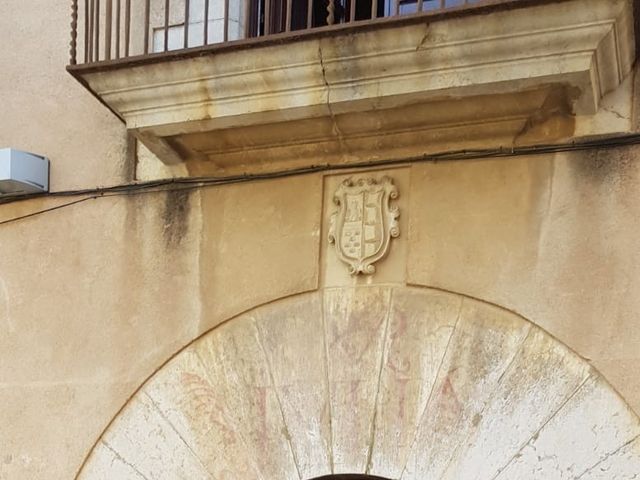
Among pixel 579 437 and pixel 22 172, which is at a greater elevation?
pixel 22 172

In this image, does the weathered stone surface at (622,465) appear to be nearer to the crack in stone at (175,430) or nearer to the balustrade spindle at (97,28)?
the crack in stone at (175,430)

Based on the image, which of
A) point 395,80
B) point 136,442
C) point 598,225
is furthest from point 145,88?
point 598,225

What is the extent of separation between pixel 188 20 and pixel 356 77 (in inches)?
38.2

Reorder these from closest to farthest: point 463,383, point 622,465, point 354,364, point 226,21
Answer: point 622,465 < point 463,383 < point 354,364 < point 226,21

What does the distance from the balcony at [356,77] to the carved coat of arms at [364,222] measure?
0.14 metres

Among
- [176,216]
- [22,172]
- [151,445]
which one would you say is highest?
[22,172]

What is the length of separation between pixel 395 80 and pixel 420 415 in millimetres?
1215

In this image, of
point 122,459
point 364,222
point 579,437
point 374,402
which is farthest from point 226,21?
point 579,437

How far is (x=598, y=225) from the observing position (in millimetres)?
4992

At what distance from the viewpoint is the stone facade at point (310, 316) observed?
494 cm

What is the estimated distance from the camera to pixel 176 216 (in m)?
5.73

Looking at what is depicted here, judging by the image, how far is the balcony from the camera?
489cm

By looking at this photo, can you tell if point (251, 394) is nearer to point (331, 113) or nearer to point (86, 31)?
point (331, 113)

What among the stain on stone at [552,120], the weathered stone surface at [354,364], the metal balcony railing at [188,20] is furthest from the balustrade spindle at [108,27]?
the stain on stone at [552,120]
